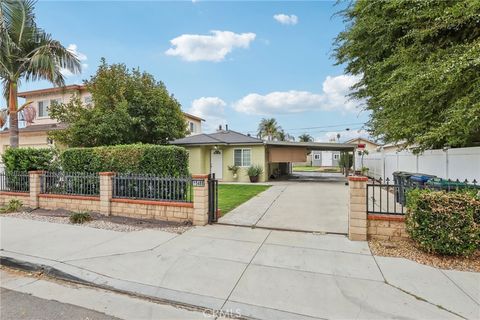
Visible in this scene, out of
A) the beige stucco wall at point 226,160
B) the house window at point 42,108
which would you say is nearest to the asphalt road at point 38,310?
the beige stucco wall at point 226,160

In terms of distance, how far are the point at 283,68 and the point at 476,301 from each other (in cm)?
1458

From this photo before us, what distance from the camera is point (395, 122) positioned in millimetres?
6141

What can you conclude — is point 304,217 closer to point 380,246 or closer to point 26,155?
point 380,246

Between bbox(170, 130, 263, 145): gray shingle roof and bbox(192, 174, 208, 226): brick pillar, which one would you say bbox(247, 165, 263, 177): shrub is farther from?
bbox(192, 174, 208, 226): brick pillar

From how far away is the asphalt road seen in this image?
116 inches

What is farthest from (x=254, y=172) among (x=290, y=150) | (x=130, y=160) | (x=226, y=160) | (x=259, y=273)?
(x=259, y=273)

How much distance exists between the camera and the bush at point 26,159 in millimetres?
9234

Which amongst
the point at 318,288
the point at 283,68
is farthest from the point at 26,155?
the point at 283,68

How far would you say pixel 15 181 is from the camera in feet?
30.4

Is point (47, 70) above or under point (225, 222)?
above

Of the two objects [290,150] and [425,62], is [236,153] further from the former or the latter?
[425,62]

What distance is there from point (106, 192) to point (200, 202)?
3.02 meters

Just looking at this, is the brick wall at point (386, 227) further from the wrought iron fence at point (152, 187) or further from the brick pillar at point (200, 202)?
the wrought iron fence at point (152, 187)

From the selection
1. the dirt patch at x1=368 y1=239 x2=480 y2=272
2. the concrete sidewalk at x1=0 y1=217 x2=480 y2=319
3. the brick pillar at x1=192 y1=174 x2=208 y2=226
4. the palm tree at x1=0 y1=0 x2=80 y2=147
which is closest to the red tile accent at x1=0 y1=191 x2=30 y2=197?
the palm tree at x1=0 y1=0 x2=80 y2=147
